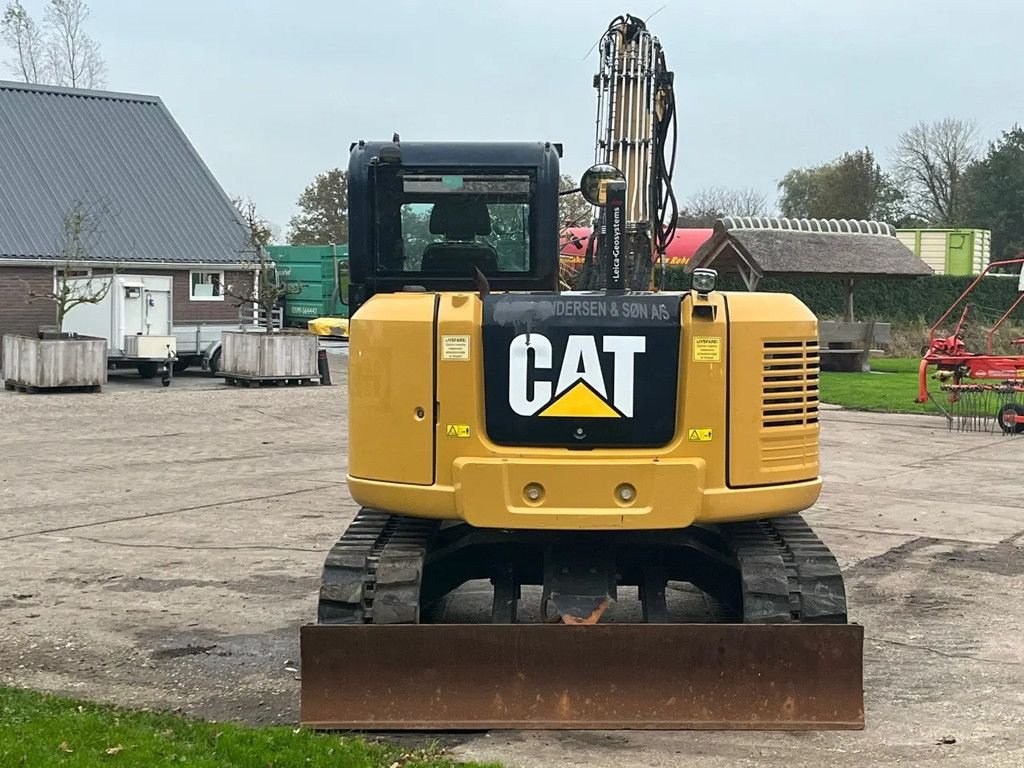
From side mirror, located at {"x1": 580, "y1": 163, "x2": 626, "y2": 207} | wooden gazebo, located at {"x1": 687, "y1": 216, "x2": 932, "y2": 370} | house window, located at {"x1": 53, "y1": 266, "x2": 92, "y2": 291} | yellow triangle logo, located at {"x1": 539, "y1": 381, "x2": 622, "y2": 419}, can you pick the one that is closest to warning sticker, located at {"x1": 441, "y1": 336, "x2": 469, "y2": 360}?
→ yellow triangle logo, located at {"x1": 539, "y1": 381, "x2": 622, "y2": 419}

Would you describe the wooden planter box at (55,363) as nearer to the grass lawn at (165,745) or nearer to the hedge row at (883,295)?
the grass lawn at (165,745)

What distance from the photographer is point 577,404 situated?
660cm

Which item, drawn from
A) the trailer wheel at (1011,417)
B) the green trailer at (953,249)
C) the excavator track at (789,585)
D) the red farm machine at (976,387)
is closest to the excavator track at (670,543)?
the excavator track at (789,585)

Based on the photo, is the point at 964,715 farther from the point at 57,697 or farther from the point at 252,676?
the point at 57,697

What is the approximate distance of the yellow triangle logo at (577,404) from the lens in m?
6.60

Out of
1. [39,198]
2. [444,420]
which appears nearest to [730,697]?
[444,420]

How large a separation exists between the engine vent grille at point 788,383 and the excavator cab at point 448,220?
187cm

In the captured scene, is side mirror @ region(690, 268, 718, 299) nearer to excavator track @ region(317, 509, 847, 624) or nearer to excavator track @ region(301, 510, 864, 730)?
excavator track @ region(317, 509, 847, 624)

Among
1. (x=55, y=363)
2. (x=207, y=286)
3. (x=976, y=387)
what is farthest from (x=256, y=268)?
(x=976, y=387)

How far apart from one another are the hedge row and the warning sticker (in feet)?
117

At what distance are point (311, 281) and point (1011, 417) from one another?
102ft

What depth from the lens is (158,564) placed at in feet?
34.6

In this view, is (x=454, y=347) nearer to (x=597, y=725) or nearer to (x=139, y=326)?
(x=597, y=725)

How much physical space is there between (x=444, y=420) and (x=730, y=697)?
177cm
